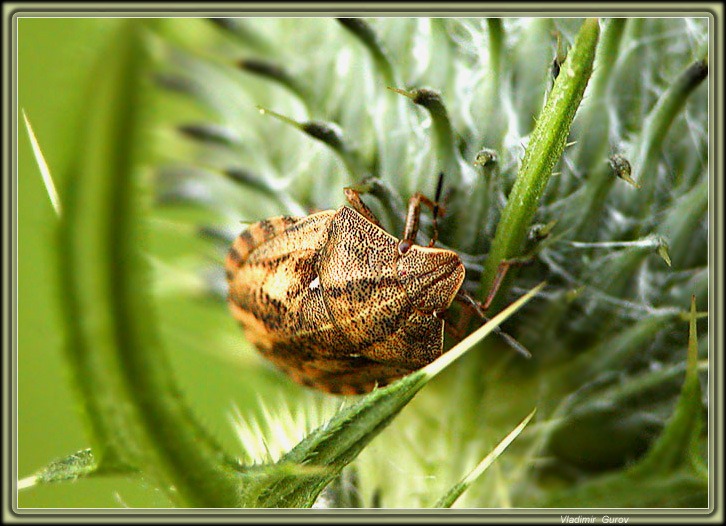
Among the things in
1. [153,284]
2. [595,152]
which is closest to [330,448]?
[153,284]

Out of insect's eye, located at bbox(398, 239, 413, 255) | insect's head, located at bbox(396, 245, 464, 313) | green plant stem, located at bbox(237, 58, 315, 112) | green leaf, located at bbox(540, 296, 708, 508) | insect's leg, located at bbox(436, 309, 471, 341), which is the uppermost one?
green plant stem, located at bbox(237, 58, 315, 112)

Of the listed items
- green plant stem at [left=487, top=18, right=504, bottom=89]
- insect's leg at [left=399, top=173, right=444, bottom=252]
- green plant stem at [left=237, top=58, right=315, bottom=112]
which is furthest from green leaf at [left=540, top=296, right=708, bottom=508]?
green plant stem at [left=237, top=58, right=315, bottom=112]

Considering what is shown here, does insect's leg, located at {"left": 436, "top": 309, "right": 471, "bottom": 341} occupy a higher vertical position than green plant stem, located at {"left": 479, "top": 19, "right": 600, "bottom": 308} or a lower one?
lower

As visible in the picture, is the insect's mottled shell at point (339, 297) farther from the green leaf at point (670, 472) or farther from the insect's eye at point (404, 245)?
the green leaf at point (670, 472)

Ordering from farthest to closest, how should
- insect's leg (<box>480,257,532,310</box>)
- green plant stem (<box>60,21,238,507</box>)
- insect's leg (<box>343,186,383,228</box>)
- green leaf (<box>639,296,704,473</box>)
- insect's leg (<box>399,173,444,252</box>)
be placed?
insect's leg (<box>343,186,383,228</box>) < insect's leg (<box>399,173,444,252</box>) < insect's leg (<box>480,257,532,310</box>) < green leaf (<box>639,296,704,473</box>) < green plant stem (<box>60,21,238,507</box>)

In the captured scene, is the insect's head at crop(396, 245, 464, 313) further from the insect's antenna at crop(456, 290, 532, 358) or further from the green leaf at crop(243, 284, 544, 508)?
the green leaf at crop(243, 284, 544, 508)

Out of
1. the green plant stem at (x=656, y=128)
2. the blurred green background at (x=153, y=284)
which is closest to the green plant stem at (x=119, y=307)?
the blurred green background at (x=153, y=284)

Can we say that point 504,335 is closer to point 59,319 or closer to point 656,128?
point 656,128
